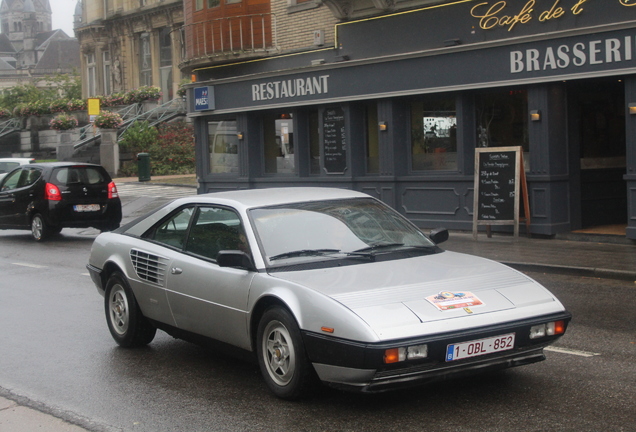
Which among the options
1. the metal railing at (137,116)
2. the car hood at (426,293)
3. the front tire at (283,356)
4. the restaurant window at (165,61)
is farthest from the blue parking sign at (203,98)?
the restaurant window at (165,61)

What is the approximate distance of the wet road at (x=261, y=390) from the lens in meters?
5.08

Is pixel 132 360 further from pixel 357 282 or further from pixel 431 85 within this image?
pixel 431 85

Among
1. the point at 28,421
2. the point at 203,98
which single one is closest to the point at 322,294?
the point at 28,421

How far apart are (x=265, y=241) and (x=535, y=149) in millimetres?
9287

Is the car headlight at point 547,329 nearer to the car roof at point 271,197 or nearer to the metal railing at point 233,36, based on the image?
the car roof at point 271,197

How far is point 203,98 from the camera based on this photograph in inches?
842

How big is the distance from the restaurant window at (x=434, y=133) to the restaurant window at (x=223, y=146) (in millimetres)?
5900

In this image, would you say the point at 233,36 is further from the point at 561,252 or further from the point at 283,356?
the point at 283,356

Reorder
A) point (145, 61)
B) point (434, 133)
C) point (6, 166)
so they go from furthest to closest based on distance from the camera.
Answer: point (145, 61) → point (6, 166) → point (434, 133)

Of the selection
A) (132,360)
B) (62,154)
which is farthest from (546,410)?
(62,154)

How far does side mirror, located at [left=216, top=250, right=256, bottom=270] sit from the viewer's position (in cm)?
577

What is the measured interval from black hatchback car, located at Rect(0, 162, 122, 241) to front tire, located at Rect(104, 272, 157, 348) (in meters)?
10.1

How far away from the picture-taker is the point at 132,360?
23.0 feet

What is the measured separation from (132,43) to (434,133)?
35354 millimetres
